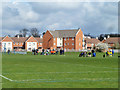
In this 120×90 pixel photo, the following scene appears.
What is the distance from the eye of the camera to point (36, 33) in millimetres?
170625

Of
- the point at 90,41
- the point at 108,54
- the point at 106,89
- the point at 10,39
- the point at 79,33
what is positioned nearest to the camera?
the point at 106,89

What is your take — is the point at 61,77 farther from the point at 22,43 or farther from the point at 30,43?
the point at 22,43

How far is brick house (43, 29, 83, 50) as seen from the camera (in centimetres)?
12825

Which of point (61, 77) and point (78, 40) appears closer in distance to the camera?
point (61, 77)

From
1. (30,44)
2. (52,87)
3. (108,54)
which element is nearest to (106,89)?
(52,87)

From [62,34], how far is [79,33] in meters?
9.38

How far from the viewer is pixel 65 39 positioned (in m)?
132

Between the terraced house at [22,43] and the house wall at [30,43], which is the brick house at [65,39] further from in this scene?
the terraced house at [22,43]

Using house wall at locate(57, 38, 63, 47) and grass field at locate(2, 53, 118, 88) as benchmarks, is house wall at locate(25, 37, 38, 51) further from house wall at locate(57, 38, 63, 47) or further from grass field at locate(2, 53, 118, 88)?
grass field at locate(2, 53, 118, 88)

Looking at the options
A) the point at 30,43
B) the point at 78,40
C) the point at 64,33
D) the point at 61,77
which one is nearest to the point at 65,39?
the point at 64,33

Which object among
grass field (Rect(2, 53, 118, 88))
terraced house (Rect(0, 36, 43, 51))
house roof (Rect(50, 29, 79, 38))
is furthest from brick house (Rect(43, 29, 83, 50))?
grass field (Rect(2, 53, 118, 88))

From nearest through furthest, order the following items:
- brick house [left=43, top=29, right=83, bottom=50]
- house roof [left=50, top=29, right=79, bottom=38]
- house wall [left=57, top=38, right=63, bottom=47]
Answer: brick house [left=43, top=29, right=83, bottom=50], house roof [left=50, top=29, right=79, bottom=38], house wall [left=57, top=38, right=63, bottom=47]

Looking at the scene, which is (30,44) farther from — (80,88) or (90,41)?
(80,88)

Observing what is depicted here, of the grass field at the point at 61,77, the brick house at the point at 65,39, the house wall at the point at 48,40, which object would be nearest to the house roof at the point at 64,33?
the brick house at the point at 65,39
